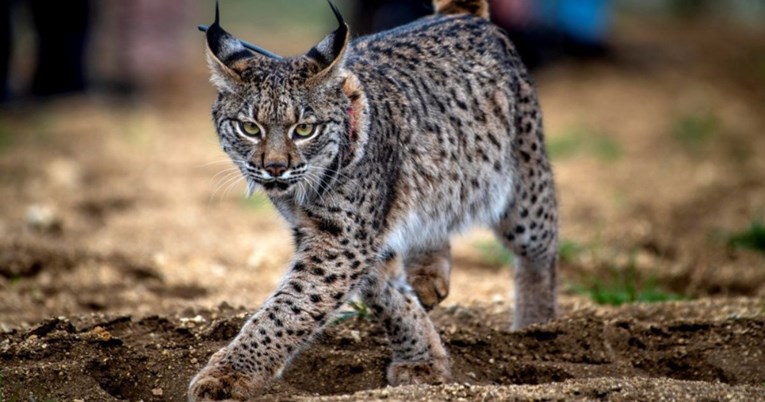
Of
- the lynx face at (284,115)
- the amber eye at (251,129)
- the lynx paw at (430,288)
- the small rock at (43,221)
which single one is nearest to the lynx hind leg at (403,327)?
the lynx paw at (430,288)

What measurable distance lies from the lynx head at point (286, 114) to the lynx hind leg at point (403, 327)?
24.3 inches

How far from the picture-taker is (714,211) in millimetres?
9781

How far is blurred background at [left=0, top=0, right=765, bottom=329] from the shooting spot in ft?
25.3

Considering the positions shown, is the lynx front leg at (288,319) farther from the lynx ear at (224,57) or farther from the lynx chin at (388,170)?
the lynx ear at (224,57)

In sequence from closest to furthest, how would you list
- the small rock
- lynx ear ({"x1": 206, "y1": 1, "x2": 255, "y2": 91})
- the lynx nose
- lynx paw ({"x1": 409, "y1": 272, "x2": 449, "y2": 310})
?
the lynx nose < lynx ear ({"x1": 206, "y1": 1, "x2": 255, "y2": 91}) < lynx paw ({"x1": 409, "y1": 272, "x2": 449, "y2": 310}) < the small rock

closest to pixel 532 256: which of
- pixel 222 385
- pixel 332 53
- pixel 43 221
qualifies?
pixel 332 53

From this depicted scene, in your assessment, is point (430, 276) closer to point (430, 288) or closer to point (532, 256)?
point (430, 288)

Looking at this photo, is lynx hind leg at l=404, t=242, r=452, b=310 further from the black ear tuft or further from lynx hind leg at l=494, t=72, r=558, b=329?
the black ear tuft

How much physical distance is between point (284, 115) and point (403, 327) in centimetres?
118

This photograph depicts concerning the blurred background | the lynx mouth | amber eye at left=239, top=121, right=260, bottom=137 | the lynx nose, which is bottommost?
the blurred background

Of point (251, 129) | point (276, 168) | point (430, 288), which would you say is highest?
point (251, 129)

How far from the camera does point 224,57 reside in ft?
17.4

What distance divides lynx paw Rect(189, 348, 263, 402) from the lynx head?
78 centimetres

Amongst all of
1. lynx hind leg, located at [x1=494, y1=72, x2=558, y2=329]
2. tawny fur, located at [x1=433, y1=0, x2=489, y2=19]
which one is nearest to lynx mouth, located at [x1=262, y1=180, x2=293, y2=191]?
lynx hind leg, located at [x1=494, y1=72, x2=558, y2=329]
